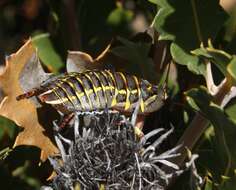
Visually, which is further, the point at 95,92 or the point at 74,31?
the point at 74,31

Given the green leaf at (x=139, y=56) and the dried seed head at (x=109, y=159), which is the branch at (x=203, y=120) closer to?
the dried seed head at (x=109, y=159)

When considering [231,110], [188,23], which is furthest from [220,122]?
[188,23]

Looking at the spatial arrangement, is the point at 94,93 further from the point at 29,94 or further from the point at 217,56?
the point at 217,56

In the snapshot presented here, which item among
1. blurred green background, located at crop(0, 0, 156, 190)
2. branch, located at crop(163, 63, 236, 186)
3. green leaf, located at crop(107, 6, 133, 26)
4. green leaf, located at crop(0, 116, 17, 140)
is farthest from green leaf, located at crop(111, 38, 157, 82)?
green leaf, located at crop(107, 6, 133, 26)

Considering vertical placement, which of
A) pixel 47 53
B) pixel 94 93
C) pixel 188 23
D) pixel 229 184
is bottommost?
pixel 47 53

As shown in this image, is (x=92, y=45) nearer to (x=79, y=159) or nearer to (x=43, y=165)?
(x=43, y=165)

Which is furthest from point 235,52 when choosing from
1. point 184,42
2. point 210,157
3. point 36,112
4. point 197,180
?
point 36,112

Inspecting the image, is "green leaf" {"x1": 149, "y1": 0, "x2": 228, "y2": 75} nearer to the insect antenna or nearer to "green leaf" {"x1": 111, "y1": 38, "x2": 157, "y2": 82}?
"green leaf" {"x1": 111, "y1": 38, "x2": 157, "y2": 82}
